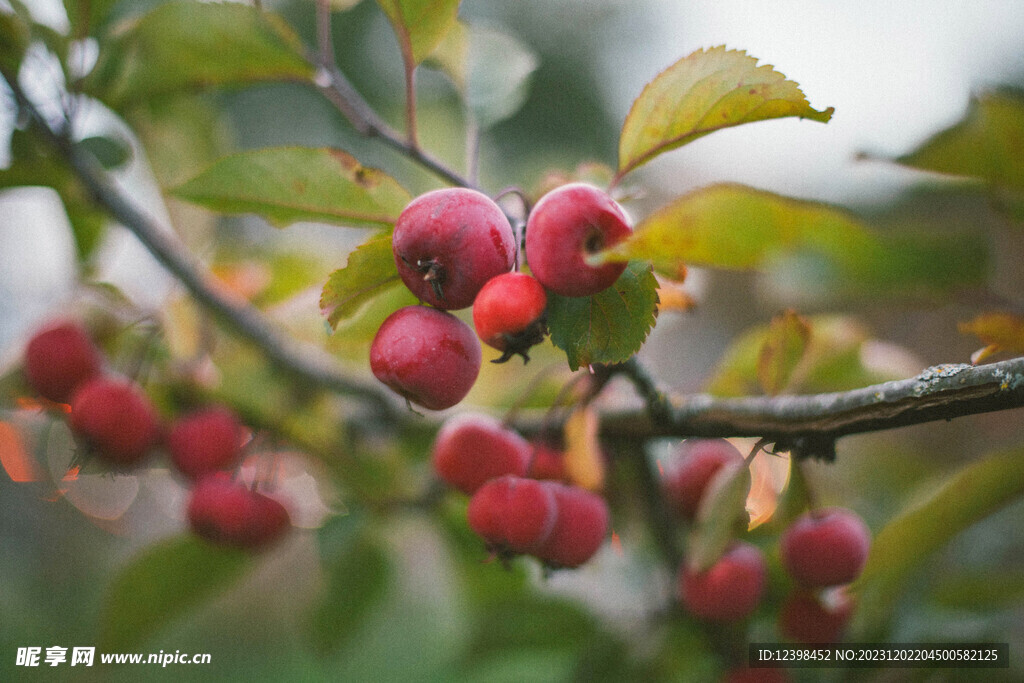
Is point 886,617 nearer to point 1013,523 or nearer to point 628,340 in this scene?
point 1013,523

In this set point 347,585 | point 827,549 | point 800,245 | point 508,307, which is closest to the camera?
point 508,307

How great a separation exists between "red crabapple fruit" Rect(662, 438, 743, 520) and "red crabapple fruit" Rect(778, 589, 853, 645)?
0.62 ft

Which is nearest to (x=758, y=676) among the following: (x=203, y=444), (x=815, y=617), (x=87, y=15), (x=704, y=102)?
(x=815, y=617)

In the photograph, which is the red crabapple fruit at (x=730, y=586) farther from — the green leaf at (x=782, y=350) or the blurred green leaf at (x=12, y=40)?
the blurred green leaf at (x=12, y=40)

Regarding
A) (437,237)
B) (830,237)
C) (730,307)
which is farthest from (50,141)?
(730,307)

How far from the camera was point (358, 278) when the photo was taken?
1.70 feet

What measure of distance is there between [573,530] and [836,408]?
326mm

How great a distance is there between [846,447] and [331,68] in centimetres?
146

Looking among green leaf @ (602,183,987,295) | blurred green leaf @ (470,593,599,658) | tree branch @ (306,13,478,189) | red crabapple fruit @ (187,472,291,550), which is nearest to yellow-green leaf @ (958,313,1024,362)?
green leaf @ (602,183,987,295)

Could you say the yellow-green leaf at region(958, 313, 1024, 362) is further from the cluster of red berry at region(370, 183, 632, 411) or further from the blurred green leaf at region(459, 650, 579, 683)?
the blurred green leaf at region(459, 650, 579, 683)

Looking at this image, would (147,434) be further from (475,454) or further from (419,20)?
(419,20)

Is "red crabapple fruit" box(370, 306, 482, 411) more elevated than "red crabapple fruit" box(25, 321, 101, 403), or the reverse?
"red crabapple fruit" box(370, 306, 482, 411)

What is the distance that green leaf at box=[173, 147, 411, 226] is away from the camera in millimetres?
586

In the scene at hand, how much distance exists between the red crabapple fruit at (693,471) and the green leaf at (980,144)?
18.0 inches
